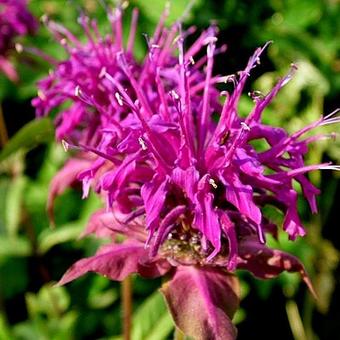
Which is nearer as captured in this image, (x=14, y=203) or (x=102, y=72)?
(x=102, y=72)

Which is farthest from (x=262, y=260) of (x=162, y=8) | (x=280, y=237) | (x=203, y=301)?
(x=162, y=8)

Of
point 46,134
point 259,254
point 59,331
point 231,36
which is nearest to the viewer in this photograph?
point 259,254

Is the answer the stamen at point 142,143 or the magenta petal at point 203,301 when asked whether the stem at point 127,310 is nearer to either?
the magenta petal at point 203,301

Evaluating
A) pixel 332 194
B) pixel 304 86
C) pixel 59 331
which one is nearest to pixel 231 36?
pixel 304 86

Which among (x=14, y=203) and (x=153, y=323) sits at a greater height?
(x=14, y=203)

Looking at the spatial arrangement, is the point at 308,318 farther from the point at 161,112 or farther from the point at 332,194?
the point at 161,112

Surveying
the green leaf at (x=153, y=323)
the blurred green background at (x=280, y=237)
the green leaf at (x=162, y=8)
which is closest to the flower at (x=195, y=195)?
the green leaf at (x=153, y=323)

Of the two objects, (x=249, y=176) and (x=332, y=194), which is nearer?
(x=249, y=176)

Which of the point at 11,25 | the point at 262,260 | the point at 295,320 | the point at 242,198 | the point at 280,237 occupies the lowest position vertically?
the point at 295,320

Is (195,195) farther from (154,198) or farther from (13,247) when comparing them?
(13,247)
